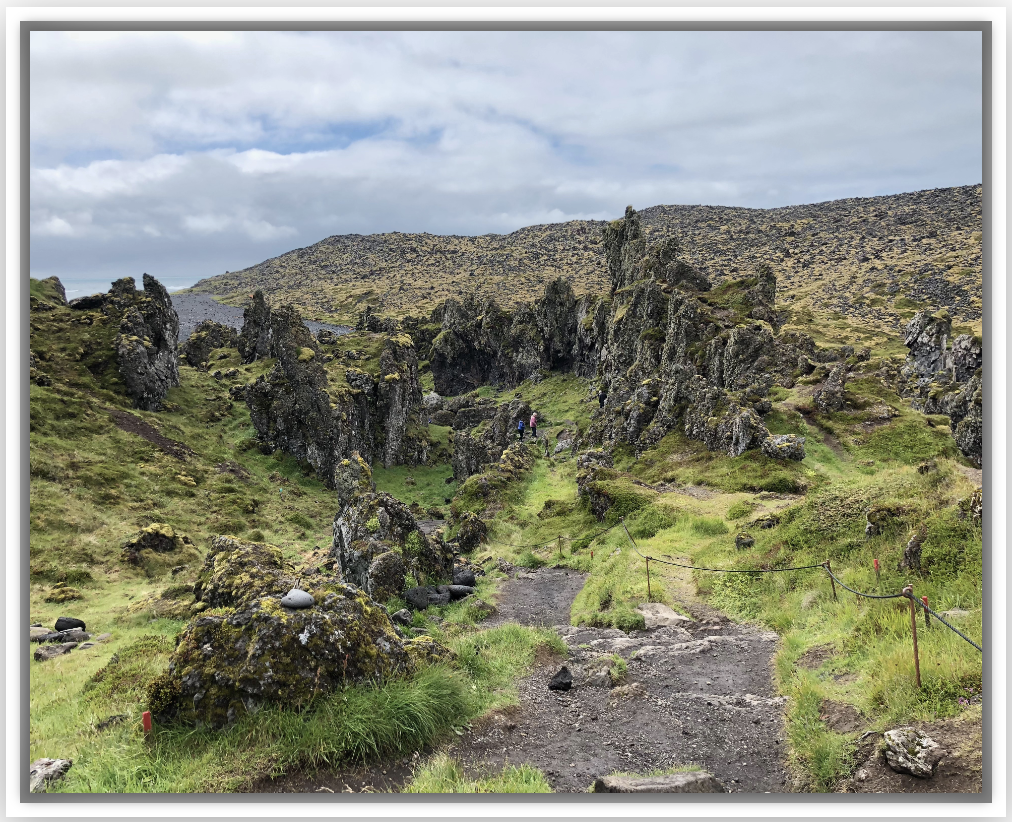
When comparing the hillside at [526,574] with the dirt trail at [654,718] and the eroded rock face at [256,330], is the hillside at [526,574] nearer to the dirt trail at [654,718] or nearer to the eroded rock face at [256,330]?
the dirt trail at [654,718]

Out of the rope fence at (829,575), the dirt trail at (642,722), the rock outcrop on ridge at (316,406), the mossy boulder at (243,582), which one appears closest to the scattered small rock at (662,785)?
the dirt trail at (642,722)

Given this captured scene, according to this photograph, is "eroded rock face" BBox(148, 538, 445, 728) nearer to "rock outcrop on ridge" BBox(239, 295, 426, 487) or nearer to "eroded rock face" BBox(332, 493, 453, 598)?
"eroded rock face" BBox(332, 493, 453, 598)

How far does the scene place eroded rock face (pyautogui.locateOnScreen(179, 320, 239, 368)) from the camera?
8238 centimetres

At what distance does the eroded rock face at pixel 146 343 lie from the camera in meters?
55.8

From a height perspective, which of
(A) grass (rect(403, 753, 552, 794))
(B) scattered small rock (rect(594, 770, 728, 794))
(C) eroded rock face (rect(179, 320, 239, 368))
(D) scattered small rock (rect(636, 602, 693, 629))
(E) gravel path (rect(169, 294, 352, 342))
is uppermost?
(E) gravel path (rect(169, 294, 352, 342))

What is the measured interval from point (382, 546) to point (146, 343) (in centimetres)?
5194

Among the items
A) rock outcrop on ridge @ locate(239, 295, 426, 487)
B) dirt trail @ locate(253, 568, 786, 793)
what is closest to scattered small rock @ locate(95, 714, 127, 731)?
dirt trail @ locate(253, 568, 786, 793)

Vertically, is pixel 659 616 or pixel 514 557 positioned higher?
pixel 659 616

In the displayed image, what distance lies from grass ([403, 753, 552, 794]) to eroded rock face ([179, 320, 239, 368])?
83110mm

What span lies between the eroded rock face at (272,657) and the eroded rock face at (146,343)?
184 ft

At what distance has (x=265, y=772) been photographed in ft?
20.8

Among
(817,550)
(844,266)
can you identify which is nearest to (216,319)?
(844,266)

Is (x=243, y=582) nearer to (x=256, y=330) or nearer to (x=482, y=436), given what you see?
(x=482, y=436)

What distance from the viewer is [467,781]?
650cm
